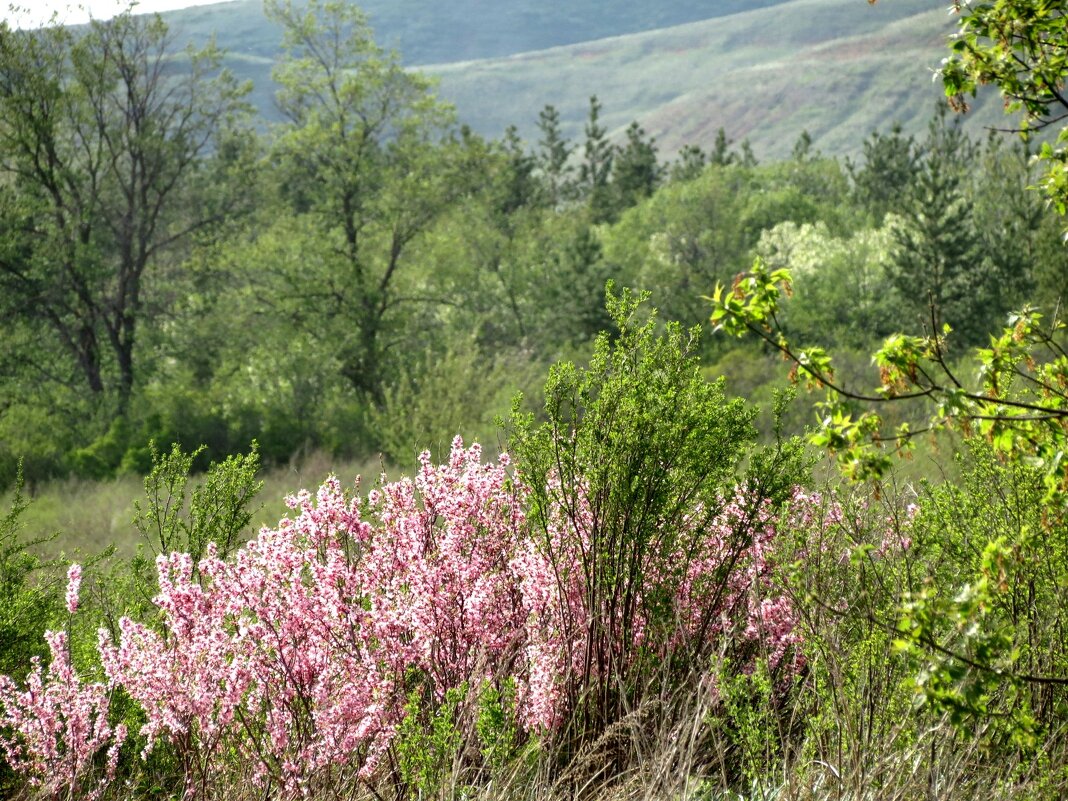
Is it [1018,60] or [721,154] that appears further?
[721,154]

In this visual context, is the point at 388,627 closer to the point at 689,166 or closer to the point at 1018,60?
the point at 1018,60

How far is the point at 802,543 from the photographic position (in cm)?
478

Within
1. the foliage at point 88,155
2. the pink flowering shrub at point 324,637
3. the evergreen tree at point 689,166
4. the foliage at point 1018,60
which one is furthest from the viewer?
the evergreen tree at point 689,166

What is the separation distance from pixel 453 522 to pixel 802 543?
5.07ft

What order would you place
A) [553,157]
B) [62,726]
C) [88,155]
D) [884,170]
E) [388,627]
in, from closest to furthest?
[388,627], [62,726], [88,155], [884,170], [553,157]

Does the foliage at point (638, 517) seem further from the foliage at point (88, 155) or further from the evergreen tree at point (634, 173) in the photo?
the evergreen tree at point (634, 173)

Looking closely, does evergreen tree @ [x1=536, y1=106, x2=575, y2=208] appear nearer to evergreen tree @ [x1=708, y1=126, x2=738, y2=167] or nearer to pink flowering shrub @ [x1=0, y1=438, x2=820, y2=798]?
evergreen tree @ [x1=708, y1=126, x2=738, y2=167]

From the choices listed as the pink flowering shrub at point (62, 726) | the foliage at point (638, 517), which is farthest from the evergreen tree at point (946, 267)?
the pink flowering shrub at point (62, 726)

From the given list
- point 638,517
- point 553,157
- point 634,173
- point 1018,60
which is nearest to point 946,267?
point 638,517

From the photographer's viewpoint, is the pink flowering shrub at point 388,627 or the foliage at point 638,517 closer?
the pink flowering shrub at point 388,627

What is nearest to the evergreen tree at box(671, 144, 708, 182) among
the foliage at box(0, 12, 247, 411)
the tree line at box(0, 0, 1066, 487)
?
the tree line at box(0, 0, 1066, 487)

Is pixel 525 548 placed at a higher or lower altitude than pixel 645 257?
higher

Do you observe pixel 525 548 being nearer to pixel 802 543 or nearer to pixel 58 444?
pixel 802 543

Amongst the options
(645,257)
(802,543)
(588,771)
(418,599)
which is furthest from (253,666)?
(645,257)
